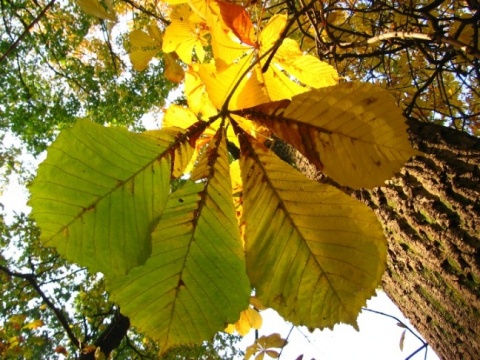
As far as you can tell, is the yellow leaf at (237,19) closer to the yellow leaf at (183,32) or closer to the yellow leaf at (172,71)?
the yellow leaf at (183,32)

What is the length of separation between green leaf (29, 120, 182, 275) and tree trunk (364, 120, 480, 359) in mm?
565

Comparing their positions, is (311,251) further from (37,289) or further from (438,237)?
(37,289)

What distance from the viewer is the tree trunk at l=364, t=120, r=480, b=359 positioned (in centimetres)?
70

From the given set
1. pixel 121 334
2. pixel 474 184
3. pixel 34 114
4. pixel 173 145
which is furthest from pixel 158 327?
pixel 34 114

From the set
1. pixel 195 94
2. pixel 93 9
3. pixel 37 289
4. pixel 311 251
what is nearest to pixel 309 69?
pixel 195 94

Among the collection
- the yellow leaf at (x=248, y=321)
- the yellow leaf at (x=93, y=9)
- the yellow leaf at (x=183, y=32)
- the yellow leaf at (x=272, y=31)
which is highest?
the yellow leaf at (x=93, y=9)

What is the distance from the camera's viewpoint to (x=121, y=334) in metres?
3.68

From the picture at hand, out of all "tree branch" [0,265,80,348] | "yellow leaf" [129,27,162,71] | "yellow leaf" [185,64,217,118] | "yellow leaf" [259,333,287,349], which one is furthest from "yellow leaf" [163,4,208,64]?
"tree branch" [0,265,80,348]

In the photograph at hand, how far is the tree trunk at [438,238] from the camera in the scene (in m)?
0.70

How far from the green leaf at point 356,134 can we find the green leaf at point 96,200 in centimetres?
23

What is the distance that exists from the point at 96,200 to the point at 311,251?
11.3 inches

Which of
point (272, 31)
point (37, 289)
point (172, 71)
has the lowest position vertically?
point (272, 31)

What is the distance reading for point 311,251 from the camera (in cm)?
51

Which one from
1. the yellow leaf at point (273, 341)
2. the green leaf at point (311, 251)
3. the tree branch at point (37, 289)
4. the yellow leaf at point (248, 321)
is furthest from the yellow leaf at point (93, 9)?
the tree branch at point (37, 289)
